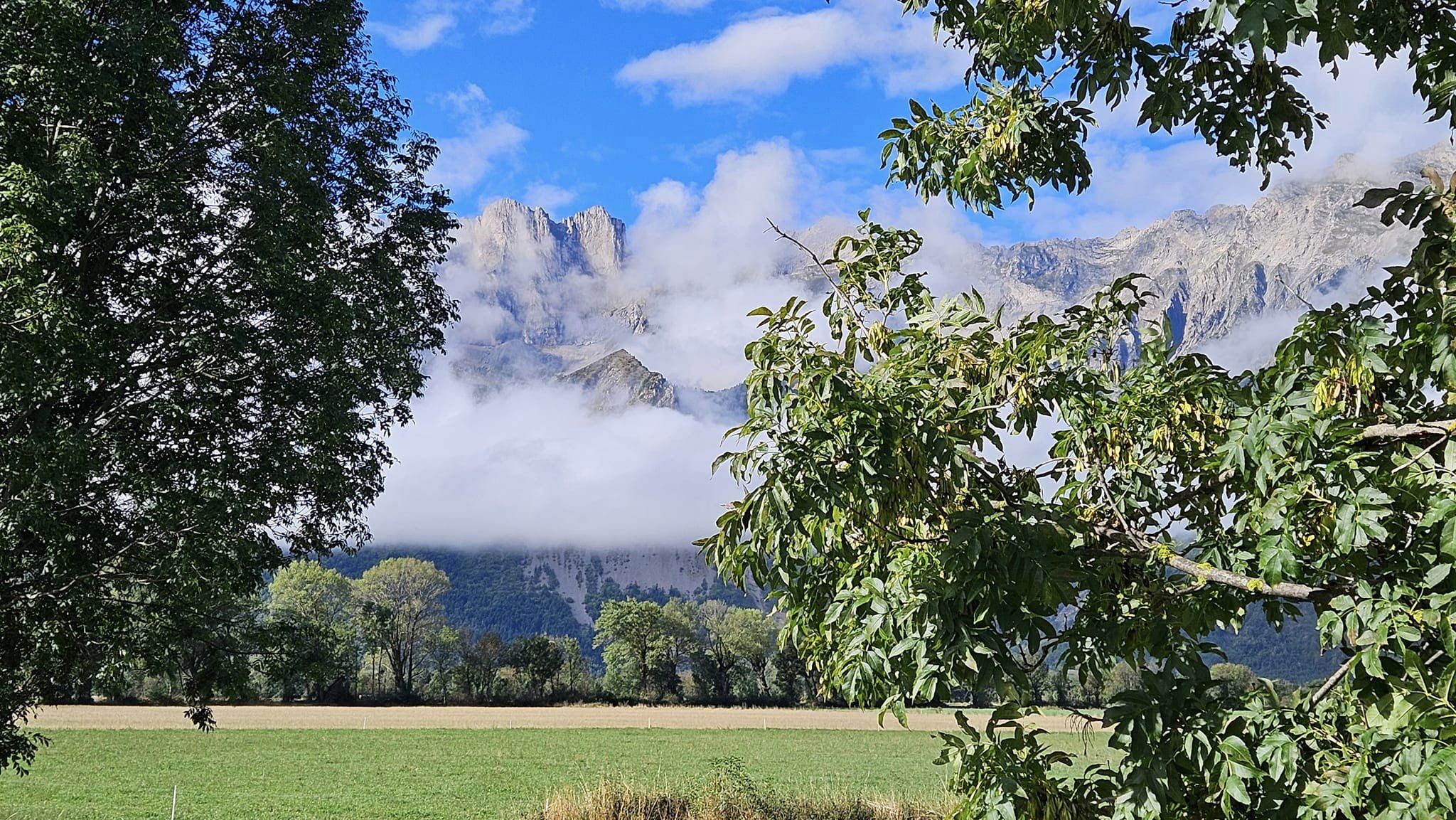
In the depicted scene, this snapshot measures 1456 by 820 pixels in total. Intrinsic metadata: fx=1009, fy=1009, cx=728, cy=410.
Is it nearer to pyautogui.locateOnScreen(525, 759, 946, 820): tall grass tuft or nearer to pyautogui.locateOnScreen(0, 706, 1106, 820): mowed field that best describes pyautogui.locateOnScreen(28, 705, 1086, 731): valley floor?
pyautogui.locateOnScreen(0, 706, 1106, 820): mowed field

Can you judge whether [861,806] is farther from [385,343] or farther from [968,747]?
[968,747]

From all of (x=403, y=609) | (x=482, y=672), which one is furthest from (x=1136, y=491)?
(x=403, y=609)

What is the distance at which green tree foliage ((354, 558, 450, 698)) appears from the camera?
303 ft

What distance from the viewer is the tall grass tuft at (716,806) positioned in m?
15.3

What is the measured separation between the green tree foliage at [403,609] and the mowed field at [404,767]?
2972cm

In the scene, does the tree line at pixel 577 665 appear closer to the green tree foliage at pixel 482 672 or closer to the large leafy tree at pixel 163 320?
the green tree foliage at pixel 482 672

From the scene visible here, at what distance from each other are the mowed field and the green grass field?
0.11 meters

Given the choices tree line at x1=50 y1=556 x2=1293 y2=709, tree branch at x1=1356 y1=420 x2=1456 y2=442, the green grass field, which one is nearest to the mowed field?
the green grass field

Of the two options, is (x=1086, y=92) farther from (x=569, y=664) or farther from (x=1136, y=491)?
(x=569, y=664)

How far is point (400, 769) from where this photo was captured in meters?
37.8

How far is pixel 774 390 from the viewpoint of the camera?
10.0ft

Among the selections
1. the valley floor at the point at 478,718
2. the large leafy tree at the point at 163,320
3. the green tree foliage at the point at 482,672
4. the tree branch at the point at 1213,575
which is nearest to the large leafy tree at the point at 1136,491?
the tree branch at the point at 1213,575

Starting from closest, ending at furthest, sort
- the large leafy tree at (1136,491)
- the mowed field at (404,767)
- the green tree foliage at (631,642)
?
1. the large leafy tree at (1136,491)
2. the mowed field at (404,767)
3. the green tree foliage at (631,642)

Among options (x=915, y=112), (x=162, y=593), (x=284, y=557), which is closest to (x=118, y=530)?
(x=162, y=593)
